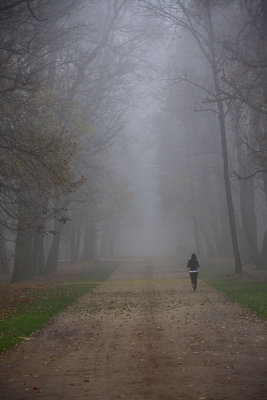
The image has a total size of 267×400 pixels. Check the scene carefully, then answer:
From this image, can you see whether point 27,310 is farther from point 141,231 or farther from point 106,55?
point 141,231

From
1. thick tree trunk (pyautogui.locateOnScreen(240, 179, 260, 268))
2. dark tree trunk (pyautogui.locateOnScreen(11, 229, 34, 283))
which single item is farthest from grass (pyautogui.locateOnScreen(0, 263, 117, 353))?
thick tree trunk (pyautogui.locateOnScreen(240, 179, 260, 268))

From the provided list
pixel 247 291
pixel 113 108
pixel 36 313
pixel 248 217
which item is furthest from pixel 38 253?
pixel 36 313

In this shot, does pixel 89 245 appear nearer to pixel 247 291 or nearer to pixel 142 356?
pixel 247 291

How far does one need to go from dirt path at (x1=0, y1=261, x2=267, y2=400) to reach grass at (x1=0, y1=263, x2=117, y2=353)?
35 centimetres

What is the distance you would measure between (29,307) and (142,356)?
6.80m

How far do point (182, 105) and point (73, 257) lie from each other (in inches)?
747

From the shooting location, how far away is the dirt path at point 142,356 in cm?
593

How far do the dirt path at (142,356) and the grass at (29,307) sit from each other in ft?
1.14

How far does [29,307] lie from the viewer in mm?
13547

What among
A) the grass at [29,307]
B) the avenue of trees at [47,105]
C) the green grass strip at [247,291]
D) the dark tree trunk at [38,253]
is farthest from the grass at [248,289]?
the dark tree trunk at [38,253]

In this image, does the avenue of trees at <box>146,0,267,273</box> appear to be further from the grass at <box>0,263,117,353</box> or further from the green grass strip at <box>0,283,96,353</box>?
the grass at <box>0,263,117,353</box>

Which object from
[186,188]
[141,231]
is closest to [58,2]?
[186,188]

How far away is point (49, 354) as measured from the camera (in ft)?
26.4

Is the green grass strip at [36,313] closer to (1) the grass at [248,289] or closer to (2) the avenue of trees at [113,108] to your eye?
(2) the avenue of trees at [113,108]
